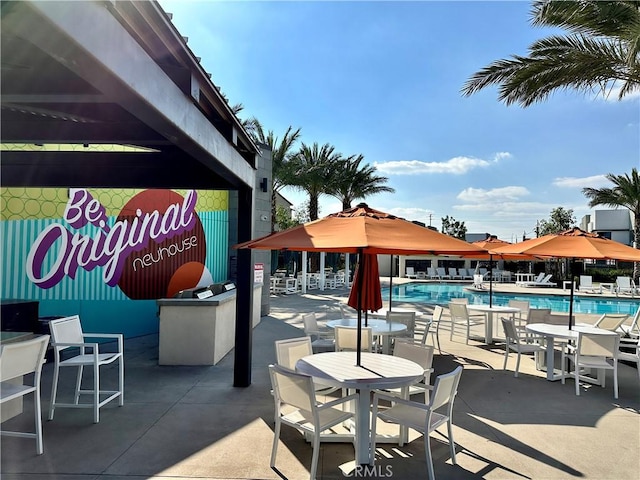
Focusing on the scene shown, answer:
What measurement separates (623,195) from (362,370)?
28.5 meters

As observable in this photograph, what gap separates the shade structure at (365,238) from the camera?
3.44m

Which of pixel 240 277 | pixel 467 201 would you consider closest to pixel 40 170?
pixel 240 277

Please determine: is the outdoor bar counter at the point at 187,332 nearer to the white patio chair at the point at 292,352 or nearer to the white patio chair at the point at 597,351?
the white patio chair at the point at 292,352

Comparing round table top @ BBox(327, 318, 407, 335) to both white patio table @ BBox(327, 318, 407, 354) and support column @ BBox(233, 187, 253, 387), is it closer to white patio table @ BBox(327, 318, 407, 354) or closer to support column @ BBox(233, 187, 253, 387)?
white patio table @ BBox(327, 318, 407, 354)

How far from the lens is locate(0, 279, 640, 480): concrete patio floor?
11.7 ft

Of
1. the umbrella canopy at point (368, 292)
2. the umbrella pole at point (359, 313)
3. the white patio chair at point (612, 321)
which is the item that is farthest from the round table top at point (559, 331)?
the umbrella pole at point (359, 313)

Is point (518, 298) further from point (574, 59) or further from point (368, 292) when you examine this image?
point (368, 292)

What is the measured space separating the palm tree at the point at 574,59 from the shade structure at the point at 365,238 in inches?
231

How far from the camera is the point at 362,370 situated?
3.96 meters

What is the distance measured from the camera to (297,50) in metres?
8.62

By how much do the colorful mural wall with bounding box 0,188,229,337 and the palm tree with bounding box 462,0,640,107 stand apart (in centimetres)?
799

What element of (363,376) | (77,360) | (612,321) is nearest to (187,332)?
(77,360)

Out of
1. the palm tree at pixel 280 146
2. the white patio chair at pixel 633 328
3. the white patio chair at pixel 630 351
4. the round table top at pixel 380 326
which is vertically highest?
the palm tree at pixel 280 146

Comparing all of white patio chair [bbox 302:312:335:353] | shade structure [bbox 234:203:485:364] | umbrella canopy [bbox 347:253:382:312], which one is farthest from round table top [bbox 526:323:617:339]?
shade structure [bbox 234:203:485:364]
